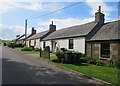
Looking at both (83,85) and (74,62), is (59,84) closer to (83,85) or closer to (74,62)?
(83,85)

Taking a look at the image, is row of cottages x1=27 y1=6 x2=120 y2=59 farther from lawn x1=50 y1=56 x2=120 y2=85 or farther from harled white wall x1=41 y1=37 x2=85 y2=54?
lawn x1=50 y1=56 x2=120 y2=85

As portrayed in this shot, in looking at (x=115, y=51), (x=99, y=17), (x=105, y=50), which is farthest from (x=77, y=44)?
(x=115, y=51)

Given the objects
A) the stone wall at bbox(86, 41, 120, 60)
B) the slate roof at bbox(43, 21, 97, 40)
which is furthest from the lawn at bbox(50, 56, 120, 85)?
the slate roof at bbox(43, 21, 97, 40)

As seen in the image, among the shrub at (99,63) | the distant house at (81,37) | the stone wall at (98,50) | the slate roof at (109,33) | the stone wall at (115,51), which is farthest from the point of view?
the distant house at (81,37)

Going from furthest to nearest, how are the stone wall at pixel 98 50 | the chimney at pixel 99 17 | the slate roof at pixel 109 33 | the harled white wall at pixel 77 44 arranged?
the chimney at pixel 99 17, the harled white wall at pixel 77 44, the slate roof at pixel 109 33, the stone wall at pixel 98 50

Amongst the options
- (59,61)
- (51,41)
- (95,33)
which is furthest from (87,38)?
(51,41)

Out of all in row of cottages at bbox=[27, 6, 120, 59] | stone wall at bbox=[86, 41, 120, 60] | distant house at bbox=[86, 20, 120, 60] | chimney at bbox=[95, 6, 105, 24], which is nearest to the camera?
stone wall at bbox=[86, 41, 120, 60]

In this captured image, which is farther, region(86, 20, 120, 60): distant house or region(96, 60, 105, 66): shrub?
region(96, 60, 105, 66): shrub

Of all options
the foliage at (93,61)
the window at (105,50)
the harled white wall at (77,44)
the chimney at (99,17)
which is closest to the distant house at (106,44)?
the window at (105,50)

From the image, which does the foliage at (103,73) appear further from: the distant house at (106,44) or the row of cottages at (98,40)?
the row of cottages at (98,40)

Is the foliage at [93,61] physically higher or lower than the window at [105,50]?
lower

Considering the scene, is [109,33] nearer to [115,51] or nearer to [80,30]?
[115,51]

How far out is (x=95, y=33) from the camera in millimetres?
27547

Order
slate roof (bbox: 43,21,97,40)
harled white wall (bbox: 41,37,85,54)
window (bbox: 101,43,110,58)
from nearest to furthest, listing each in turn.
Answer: window (bbox: 101,43,110,58), harled white wall (bbox: 41,37,85,54), slate roof (bbox: 43,21,97,40)
